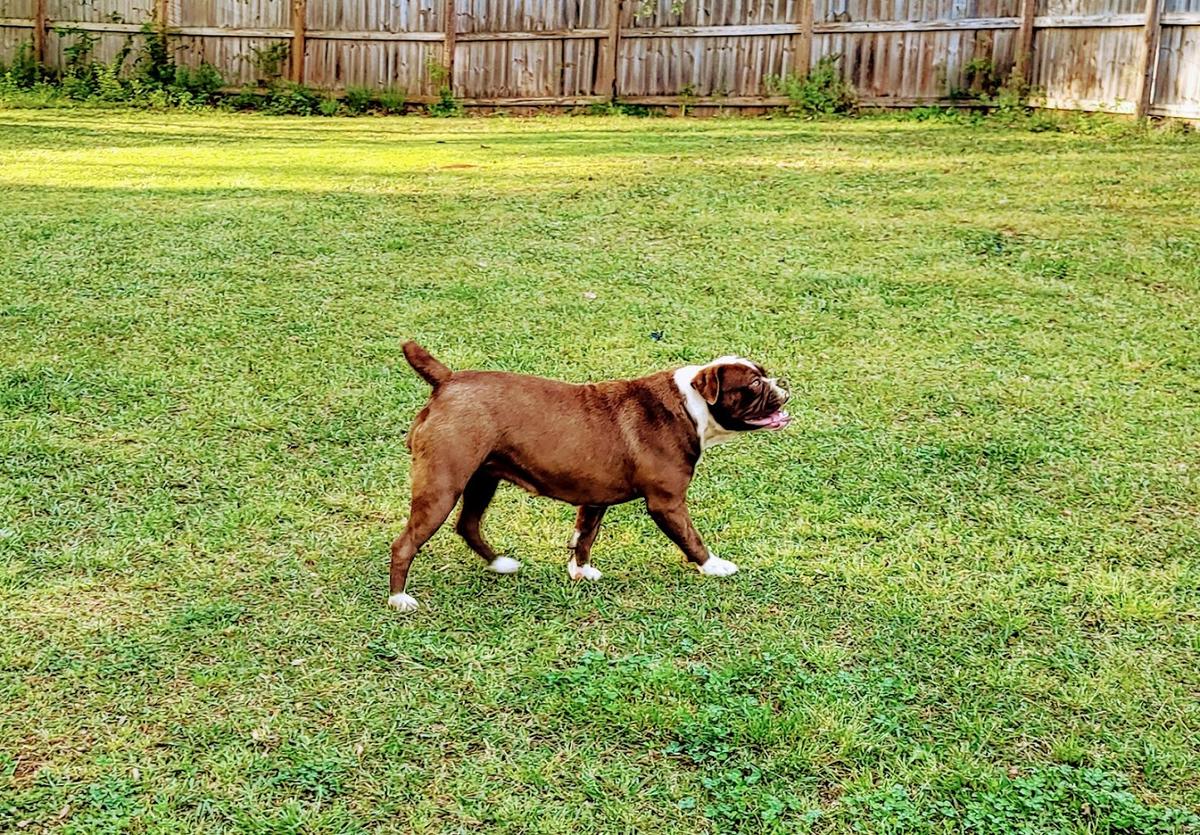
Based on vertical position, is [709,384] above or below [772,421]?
above

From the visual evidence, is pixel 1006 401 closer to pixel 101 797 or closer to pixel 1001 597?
pixel 1001 597

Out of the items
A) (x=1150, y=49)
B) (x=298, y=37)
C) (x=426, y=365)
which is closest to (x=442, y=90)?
(x=298, y=37)

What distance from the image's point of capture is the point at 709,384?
4355mm

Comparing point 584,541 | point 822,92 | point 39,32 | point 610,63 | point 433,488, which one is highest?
point 39,32

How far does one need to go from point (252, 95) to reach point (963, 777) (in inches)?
623

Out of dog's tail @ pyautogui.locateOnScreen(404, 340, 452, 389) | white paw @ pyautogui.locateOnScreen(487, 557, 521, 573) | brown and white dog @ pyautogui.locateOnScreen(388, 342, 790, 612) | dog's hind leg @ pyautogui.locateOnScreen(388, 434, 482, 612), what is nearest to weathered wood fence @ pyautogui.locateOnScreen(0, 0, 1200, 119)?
brown and white dog @ pyautogui.locateOnScreen(388, 342, 790, 612)

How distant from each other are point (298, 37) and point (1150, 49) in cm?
1028

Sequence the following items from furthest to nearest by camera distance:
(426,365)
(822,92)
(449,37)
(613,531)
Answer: (449,37)
(822,92)
(613,531)
(426,365)

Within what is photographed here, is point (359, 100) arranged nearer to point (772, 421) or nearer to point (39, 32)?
point (39, 32)

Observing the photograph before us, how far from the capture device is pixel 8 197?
10.5 meters

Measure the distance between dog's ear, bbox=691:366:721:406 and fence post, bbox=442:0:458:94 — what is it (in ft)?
44.7

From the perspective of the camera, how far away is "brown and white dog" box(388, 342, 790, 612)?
13.6 feet

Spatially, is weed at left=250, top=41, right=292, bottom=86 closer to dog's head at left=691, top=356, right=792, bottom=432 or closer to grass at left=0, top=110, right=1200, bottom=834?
grass at left=0, top=110, right=1200, bottom=834

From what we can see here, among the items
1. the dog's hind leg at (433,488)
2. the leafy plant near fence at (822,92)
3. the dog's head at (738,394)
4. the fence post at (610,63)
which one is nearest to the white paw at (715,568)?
the dog's head at (738,394)
